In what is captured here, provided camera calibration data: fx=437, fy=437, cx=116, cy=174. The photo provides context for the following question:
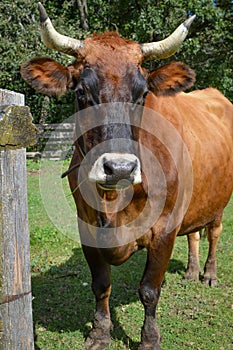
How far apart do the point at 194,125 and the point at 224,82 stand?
15037 mm

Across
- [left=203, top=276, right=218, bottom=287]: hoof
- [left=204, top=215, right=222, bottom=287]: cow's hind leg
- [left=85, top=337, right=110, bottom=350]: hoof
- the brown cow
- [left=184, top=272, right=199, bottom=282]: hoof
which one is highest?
the brown cow

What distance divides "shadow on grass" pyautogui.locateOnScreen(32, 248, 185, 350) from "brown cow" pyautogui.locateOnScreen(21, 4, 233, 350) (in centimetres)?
43

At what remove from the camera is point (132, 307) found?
4.78m

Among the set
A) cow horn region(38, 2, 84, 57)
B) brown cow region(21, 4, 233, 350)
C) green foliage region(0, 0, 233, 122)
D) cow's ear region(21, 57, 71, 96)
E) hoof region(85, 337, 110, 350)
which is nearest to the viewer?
brown cow region(21, 4, 233, 350)

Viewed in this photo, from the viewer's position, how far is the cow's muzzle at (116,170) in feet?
8.95

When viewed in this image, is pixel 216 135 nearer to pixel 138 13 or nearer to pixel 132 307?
pixel 132 307

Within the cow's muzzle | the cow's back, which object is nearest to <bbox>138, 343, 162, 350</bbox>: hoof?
the cow's back

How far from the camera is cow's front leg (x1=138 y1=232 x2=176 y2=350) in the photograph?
3.82 m

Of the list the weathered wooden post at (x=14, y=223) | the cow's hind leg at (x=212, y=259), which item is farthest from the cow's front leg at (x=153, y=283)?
the cow's hind leg at (x=212, y=259)

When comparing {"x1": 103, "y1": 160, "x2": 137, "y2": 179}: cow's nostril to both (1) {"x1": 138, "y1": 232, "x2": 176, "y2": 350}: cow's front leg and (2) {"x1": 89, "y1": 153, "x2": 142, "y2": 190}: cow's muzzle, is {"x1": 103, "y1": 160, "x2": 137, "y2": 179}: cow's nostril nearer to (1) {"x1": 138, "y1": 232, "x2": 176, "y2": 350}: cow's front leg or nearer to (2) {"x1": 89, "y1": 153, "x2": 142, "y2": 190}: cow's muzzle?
(2) {"x1": 89, "y1": 153, "x2": 142, "y2": 190}: cow's muzzle

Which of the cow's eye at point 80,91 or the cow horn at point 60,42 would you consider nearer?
the cow's eye at point 80,91

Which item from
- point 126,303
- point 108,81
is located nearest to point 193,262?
point 126,303

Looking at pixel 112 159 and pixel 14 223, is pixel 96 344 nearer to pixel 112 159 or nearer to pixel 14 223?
pixel 112 159

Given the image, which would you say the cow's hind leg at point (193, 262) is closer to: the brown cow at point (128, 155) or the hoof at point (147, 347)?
the brown cow at point (128, 155)
